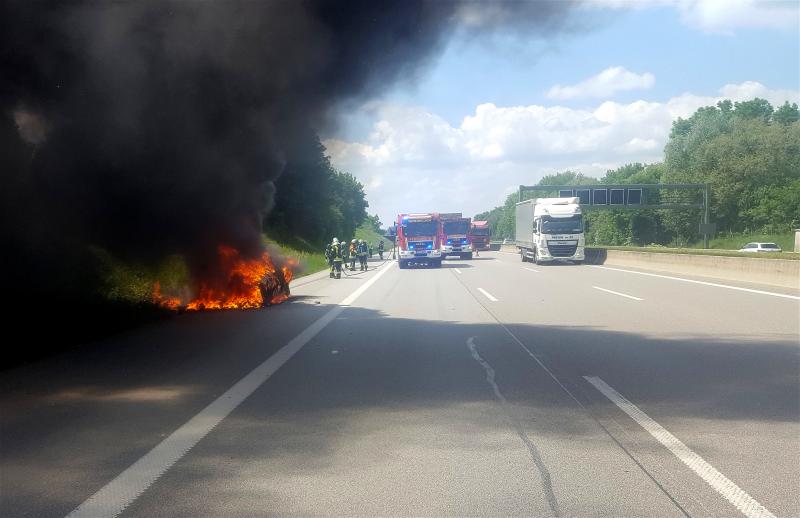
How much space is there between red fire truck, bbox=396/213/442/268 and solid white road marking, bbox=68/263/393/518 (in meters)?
30.3

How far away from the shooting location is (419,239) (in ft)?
132

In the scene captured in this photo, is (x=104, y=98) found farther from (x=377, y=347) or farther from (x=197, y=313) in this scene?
(x=377, y=347)

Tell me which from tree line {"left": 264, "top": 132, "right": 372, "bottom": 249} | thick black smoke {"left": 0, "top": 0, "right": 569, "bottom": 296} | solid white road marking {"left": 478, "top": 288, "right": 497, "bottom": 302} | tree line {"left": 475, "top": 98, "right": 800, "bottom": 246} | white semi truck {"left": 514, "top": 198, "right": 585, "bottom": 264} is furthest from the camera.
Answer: tree line {"left": 475, "top": 98, "right": 800, "bottom": 246}

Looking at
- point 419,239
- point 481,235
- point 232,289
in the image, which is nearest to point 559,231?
point 419,239

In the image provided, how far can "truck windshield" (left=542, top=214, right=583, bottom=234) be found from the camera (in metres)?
38.4

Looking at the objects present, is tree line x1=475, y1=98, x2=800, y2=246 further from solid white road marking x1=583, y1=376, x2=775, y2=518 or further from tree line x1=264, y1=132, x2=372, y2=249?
solid white road marking x1=583, y1=376, x2=775, y2=518

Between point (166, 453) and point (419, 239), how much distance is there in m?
34.6

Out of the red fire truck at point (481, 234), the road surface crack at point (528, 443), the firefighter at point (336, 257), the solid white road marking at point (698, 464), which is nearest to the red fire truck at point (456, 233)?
the firefighter at point (336, 257)

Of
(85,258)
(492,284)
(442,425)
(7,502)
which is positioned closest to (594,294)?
(492,284)

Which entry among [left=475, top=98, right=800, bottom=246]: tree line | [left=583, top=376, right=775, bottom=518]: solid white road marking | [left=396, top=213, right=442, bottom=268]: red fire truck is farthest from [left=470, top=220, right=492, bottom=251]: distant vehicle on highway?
[left=583, top=376, right=775, bottom=518]: solid white road marking

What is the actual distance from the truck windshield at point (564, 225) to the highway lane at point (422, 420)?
83.1 ft

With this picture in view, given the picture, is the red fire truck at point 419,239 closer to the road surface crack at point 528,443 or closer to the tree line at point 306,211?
the tree line at point 306,211

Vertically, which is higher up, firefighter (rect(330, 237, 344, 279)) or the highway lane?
firefighter (rect(330, 237, 344, 279))

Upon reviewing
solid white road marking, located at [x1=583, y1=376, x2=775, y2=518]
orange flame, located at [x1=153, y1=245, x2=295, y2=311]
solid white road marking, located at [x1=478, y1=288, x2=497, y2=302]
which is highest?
orange flame, located at [x1=153, y1=245, x2=295, y2=311]
